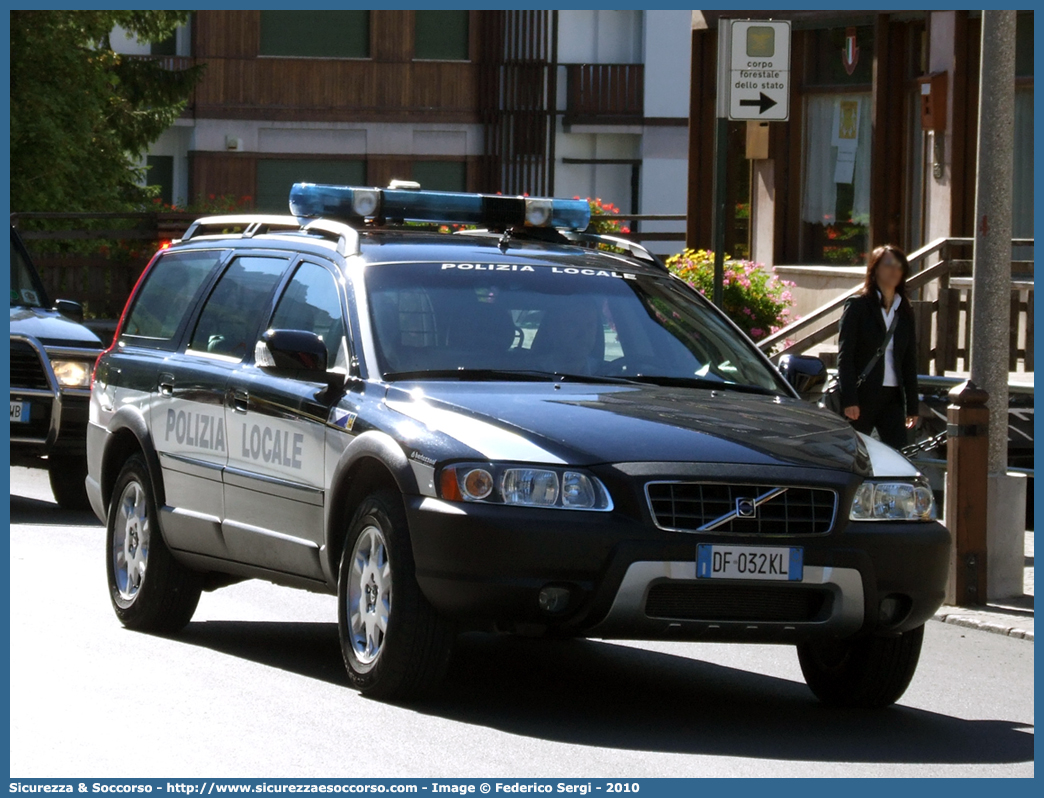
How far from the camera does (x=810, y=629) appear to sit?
712 centimetres

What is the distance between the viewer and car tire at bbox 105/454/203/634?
9.13 meters

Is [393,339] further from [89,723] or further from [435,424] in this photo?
[89,723]

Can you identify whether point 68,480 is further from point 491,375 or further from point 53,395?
point 491,375

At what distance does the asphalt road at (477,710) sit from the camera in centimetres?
650

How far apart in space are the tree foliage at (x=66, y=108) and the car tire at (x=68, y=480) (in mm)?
13165

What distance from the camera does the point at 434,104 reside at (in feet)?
138

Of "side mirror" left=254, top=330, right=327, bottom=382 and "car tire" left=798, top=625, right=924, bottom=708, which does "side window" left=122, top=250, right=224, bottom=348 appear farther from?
"car tire" left=798, top=625, right=924, bottom=708

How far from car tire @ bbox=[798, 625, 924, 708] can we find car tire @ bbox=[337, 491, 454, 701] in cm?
145

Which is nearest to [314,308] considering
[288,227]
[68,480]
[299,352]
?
[299,352]

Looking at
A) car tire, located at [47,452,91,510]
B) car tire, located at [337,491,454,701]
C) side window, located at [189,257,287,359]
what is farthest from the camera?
car tire, located at [47,452,91,510]

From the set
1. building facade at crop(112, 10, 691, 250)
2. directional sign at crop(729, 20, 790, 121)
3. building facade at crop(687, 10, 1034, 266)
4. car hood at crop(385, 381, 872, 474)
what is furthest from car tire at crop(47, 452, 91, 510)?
building facade at crop(112, 10, 691, 250)

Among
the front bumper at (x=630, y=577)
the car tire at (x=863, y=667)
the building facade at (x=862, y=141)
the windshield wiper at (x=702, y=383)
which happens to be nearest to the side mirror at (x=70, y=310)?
the windshield wiper at (x=702, y=383)

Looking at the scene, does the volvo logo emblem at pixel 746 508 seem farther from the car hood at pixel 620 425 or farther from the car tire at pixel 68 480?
the car tire at pixel 68 480

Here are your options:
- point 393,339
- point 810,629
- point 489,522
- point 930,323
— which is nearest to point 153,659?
point 393,339
